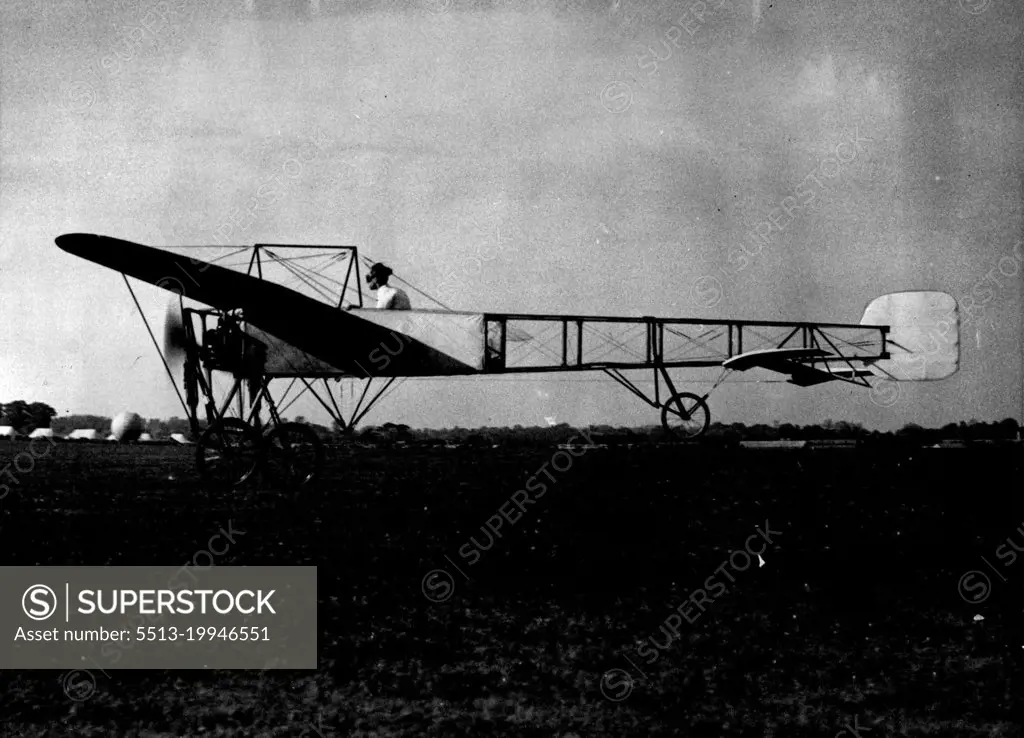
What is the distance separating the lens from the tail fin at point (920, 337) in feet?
65.1

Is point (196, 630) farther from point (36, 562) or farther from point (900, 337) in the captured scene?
point (900, 337)

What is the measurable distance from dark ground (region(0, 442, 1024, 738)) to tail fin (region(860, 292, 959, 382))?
8.13 meters

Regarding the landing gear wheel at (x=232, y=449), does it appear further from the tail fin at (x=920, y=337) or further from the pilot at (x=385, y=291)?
the tail fin at (x=920, y=337)

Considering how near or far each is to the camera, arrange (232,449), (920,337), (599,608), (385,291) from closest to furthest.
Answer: (599,608) < (232,449) < (385,291) < (920,337)

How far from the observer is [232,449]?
12133mm


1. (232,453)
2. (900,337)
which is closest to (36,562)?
(232,453)

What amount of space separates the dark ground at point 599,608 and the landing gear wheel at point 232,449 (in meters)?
0.60

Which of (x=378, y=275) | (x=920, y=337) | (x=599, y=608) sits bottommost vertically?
(x=599, y=608)

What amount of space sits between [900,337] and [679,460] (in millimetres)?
9960

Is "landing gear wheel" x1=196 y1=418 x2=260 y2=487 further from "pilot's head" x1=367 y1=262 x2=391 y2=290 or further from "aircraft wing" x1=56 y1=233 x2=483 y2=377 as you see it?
"pilot's head" x1=367 y1=262 x2=391 y2=290

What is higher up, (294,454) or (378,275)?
(378,275)

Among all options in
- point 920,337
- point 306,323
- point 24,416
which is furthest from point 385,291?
point 24,416

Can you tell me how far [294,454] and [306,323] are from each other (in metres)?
2.03

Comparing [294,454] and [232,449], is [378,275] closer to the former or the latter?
[294,454]
